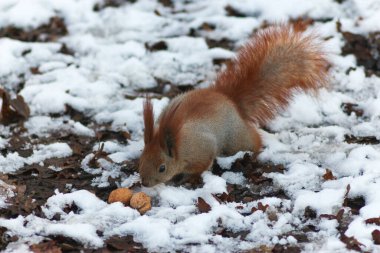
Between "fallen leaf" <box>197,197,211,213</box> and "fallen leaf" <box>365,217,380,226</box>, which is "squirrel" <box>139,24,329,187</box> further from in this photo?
"fallen leaf" <box>365,217,380,226</box>

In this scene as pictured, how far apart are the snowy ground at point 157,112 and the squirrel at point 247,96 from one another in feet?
0.38

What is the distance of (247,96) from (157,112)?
0.64 m

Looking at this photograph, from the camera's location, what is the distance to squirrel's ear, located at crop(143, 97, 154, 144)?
3.04 meters

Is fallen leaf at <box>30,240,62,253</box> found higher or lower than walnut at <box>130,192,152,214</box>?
lower

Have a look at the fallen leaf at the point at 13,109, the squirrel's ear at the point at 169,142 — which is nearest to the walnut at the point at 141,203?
the squirrel's ear at the point at 169,142

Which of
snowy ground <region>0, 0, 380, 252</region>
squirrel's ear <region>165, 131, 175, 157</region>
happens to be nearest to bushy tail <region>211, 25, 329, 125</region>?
snowy ground <region>0, 0, 380, 252</region>

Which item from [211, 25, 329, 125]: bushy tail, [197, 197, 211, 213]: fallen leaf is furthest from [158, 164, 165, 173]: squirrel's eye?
[211, 25, 329, 125]: bushy tail

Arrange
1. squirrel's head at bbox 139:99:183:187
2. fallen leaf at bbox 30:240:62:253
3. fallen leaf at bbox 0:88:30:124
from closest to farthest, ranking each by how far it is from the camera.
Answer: fallen leaf at bbox 30:240:62:253 < squirrel's head at bbox 139:99:183:187 < fallen leaf at bbox 0:88:30:124

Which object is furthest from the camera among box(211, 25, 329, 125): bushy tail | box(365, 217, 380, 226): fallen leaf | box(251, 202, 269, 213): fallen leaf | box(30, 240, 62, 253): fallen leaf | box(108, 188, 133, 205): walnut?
box(211, 25, 329, 125): bushy tail

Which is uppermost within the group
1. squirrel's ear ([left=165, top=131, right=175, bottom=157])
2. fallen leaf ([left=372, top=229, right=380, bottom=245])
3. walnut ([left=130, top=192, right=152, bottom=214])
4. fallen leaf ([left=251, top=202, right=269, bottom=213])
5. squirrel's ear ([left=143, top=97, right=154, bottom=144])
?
squirrel's ear ([left=143, top=97, right=154, bottom=144])

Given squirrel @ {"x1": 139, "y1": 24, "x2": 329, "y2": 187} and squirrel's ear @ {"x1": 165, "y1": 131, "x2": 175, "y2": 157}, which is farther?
squirrel @ {"x1": 139, "y1": 24, "x2": 329, "y2": 187}

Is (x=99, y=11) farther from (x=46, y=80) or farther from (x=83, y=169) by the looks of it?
(x=83, y=169)

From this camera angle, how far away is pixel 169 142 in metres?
3.19

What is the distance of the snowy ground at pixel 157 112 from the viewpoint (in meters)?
2.78
